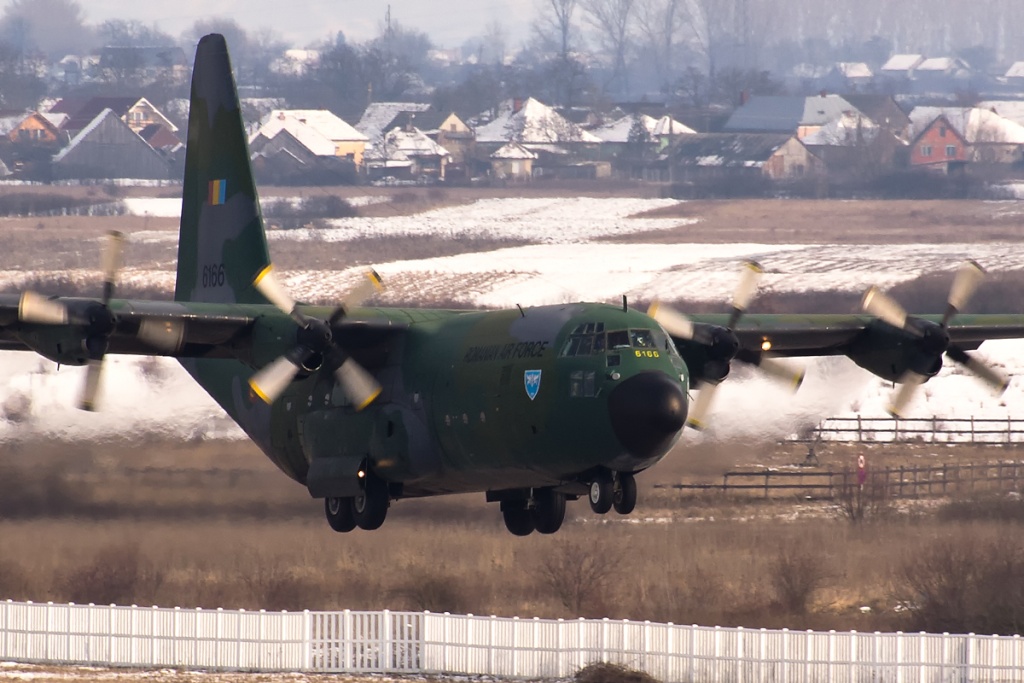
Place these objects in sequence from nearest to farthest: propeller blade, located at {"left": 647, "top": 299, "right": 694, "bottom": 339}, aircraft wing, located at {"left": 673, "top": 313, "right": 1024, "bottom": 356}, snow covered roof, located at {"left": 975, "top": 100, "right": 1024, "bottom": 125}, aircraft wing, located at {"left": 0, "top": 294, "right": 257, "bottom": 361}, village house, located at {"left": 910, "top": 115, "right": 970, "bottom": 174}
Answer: aircraft wing, located at {"left": 0, "top": 294, "right": 257, "bottom": 361}, propeller blade, located at {"left": 647, "top": 299, "right": 694, "bottom": 339}, aircraft wing, located at {"left": 673, "top": 313, "right": 1024, "bottom": 356}, village house, located at {"left": 910, "top": 115, "right": 970, "bottom": 174}, snow covered roof, located at {"left": 975, "top": 100, "right": 1024, "bottom": 125}

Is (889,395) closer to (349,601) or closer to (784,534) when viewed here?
(784,534)

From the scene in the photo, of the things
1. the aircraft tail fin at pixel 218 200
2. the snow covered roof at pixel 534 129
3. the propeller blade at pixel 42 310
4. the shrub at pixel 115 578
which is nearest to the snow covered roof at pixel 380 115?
the snow covered roof at pixel 534 129

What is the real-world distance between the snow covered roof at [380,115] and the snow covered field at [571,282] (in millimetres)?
36802

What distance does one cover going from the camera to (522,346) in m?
25.6

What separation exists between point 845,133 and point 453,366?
89.9 meters

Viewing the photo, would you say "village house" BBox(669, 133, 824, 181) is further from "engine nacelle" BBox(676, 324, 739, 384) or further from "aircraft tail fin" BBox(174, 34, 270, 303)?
"engine nacelle" BBox(676, 324, 739, 384)

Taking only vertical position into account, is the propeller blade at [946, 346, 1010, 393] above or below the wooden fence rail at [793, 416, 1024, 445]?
above

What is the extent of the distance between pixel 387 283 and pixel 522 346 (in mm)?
41034

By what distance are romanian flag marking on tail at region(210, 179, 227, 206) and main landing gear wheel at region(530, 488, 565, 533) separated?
9802 millimetres

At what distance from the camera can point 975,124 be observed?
118062 mm

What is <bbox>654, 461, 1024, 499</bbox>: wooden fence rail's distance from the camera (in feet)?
134

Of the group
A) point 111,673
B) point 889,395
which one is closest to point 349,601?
point 111,673

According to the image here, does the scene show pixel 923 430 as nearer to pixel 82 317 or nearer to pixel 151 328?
pixel 151 328

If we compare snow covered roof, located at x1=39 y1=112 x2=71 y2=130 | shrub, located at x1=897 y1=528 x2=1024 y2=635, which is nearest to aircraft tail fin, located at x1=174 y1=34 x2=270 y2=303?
shrub, located at x1=897 y1=528 x2=1024 y2=635
